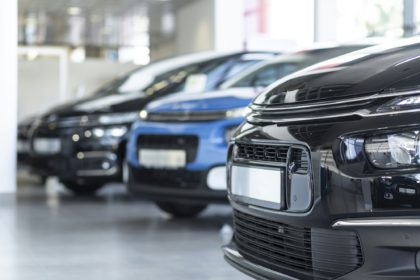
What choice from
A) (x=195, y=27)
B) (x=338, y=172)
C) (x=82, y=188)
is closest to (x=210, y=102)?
(x=338, y=172)

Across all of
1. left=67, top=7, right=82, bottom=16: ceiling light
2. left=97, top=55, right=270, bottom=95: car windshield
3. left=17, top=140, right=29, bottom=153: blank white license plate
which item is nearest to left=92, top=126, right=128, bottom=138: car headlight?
left=97, top=55, right=270, bottom=95: car windshield

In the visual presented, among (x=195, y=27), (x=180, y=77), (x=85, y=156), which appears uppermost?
(x=195, y=27)

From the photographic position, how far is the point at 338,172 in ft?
5.98

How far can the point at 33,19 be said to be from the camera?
16.1 meters

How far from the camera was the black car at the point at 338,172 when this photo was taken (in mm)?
1715

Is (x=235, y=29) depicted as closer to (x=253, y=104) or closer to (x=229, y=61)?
(x=229, y=61)

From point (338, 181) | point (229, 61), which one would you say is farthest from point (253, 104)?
point (229, 61)

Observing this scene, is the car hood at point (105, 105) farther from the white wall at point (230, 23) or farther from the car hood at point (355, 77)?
the white wall at point (230, 23)

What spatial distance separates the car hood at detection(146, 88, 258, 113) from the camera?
4.07 metres

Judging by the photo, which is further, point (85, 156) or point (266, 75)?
point (85, 156)

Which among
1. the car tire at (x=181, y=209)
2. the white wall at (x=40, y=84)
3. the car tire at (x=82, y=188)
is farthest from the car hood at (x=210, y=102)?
the white wall at (x=40, y=84)

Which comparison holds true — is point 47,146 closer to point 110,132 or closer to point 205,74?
point 110,132

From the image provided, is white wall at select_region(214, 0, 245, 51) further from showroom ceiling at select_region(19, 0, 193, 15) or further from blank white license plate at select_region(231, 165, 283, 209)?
blank white license plate at select_region(231, 165, 283, 209)

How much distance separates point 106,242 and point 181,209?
3.09 ft
